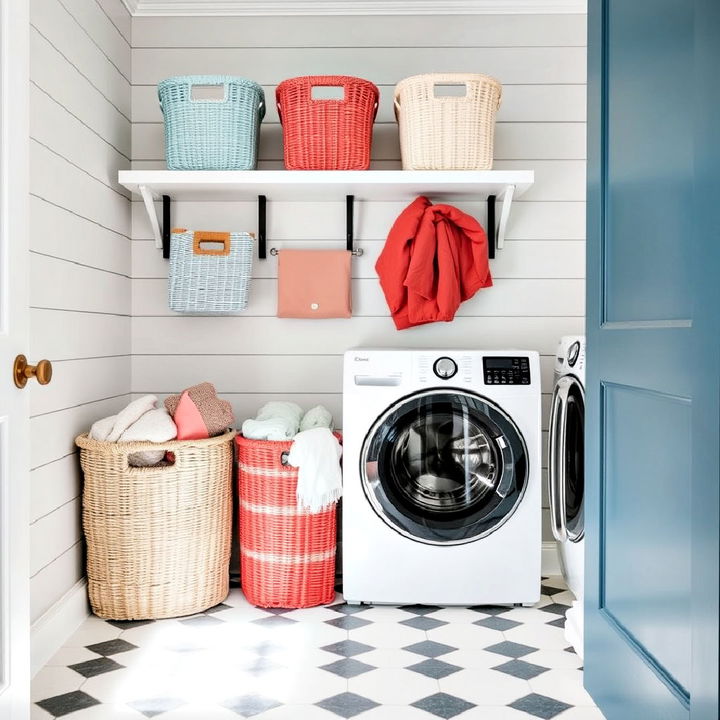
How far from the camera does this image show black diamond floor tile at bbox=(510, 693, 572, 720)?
206 centimetres

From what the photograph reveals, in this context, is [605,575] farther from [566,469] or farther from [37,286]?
[37,286]

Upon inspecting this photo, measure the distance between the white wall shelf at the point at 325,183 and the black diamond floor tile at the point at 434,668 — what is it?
1.64 metres

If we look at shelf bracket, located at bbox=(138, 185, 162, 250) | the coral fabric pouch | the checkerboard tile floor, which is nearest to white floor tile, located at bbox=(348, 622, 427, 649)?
the checkerboard tile floor

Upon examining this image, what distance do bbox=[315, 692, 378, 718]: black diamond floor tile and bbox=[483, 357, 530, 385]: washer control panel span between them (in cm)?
118

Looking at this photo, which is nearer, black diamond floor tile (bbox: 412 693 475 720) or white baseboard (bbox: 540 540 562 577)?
black diamond floor tile (bbox: 412 693 475 720)

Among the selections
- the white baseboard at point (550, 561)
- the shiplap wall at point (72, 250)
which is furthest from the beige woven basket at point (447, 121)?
the white baseboard at point (550, 561)

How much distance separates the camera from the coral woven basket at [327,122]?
2.92 metres

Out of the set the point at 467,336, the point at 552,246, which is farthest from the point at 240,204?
the point at 552,246

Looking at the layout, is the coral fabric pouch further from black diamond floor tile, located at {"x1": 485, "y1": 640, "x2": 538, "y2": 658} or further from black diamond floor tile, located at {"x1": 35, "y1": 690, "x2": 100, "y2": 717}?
black diamond floor tile, located at {"x1": 35, "y1": 690, "x2": 100, "y2": 717}

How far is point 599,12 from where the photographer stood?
1.80 meters

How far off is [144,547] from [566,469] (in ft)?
4.75

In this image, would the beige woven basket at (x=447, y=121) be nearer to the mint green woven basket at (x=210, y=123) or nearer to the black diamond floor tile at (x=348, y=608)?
the mint green woven basket at (x=210, y=123)

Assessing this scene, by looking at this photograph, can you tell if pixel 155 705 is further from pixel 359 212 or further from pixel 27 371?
pixel 359 212

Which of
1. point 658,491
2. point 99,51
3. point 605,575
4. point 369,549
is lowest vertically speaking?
point 369,549
